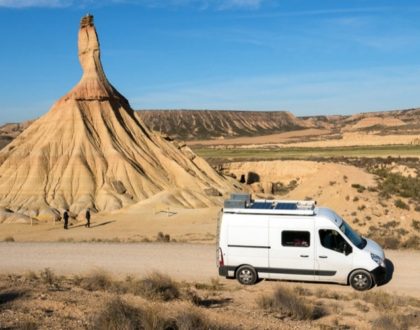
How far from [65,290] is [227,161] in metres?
67.7

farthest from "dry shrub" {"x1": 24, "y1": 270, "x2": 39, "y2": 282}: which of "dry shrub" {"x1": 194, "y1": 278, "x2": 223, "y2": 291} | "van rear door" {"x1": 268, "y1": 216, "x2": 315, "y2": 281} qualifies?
"van rear door" {"x1": 268, "y1": 216, "x2": 315, "y2": 281}

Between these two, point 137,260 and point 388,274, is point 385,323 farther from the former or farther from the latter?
point 137,260

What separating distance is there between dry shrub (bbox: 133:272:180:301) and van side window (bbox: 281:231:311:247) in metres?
3.23

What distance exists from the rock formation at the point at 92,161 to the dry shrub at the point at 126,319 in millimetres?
31698

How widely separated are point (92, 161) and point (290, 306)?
1564 inches

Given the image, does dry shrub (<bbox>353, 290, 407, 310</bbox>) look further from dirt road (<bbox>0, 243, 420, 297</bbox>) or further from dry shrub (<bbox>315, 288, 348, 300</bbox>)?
dirt road (<bbox>0, 243, 420, 297</bbox>)

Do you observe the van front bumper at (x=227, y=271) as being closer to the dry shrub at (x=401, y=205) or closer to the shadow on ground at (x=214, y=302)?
the shadow on ground at (x=214, y=302)

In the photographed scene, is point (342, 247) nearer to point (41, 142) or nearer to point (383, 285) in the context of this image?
point (383, 285)

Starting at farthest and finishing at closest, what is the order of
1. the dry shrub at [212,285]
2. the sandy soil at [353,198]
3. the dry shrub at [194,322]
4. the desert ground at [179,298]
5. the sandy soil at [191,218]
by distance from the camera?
the sandy soil at [191,218] < the sandy soil at [353,198] < the dry shrub at [212,285] < the desert ground at [179,298] < the dry shrub at [194,322]

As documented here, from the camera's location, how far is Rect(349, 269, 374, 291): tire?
47.8 ft

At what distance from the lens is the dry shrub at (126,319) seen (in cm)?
934

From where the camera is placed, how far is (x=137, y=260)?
1878cm

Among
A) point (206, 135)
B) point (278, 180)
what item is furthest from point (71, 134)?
point (206, 135)

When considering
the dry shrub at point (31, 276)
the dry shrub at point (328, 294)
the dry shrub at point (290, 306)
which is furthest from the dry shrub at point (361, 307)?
the dry shrub at point (31, 276)
